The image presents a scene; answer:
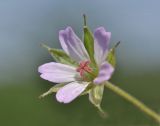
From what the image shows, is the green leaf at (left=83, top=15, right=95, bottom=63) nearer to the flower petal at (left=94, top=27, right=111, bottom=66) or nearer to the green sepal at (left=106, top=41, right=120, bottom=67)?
the flower petal at (left=94, top=27, right=111, bottom=66)

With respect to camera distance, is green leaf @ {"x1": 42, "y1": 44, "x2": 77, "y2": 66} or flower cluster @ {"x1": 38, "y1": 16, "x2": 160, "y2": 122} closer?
flower cluster @ {"x1": 38, "y1": 16, "x2": 160, "y2": 122}

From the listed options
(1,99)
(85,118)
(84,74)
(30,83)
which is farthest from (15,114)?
(84,74)

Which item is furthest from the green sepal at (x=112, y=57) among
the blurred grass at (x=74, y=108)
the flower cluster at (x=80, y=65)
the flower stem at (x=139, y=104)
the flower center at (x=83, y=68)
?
the blurred grass at (x=74, y=108)

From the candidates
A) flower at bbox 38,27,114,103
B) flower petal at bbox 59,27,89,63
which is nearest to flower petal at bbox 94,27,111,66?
flower at bbox 38,27,114,103

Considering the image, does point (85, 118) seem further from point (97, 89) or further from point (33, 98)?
point (33, 98)

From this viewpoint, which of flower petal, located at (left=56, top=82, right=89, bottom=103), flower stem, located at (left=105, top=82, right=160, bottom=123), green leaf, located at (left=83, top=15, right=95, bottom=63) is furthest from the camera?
green leaf, located at (left=83, top=15, right=95, bottom=63)

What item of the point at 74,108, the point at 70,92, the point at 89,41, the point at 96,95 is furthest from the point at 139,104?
the point at 74,108
